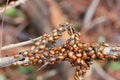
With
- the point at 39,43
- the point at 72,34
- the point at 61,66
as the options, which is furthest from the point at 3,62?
the point at 61,66

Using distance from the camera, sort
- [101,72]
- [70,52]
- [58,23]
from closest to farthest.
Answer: [70,52] < [101,72] < [58,23]

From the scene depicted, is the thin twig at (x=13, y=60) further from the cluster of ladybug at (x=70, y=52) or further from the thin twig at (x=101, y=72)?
the thin twig at (x=101, y=72)

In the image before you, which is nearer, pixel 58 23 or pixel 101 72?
pixel 101 72

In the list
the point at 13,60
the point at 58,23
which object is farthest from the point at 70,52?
the point at 58,23

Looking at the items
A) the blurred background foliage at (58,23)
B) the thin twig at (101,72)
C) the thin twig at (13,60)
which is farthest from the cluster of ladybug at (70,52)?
the thin twig at (101,72)

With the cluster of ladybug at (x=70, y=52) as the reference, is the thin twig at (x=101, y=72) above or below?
below

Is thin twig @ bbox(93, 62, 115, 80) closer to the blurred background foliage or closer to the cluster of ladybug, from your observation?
the blurred background foliage

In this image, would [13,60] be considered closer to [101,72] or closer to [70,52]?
[70,52]

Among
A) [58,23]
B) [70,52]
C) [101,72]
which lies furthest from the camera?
[58,23]

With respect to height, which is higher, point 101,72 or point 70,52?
point 70,52

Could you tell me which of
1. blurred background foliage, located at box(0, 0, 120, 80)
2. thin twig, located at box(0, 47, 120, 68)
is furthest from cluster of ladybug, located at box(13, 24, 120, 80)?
blurred background foliage, located at box(0, 0, 120, 80)
